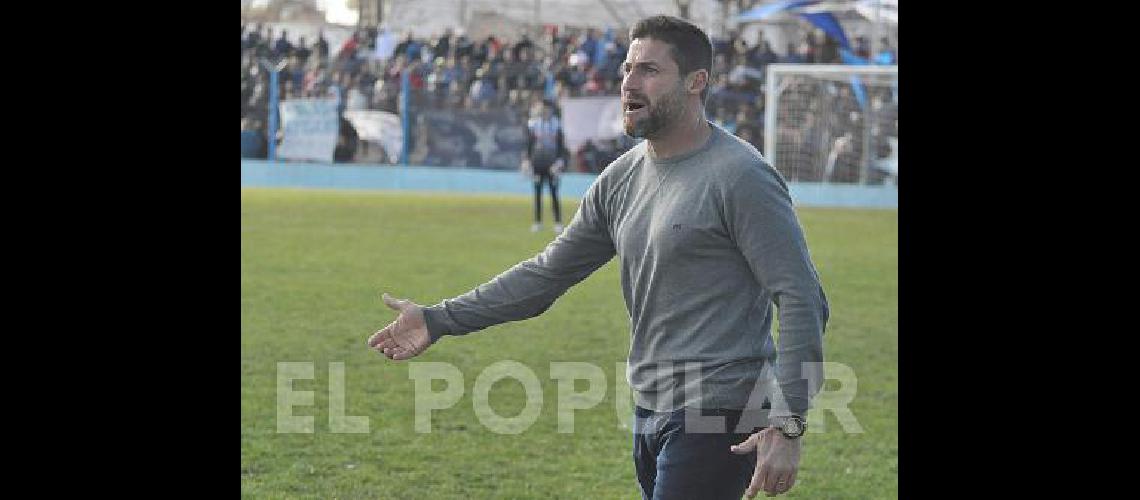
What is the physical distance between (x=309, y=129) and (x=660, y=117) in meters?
26.4

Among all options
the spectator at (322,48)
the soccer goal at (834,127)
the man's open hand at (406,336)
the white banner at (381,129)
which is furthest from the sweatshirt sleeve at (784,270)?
the spectator at (322,48)

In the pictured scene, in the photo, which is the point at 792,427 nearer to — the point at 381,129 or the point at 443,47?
the point at 381,129

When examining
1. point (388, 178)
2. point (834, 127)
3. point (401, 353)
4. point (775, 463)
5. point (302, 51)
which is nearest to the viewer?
point (775, 463)

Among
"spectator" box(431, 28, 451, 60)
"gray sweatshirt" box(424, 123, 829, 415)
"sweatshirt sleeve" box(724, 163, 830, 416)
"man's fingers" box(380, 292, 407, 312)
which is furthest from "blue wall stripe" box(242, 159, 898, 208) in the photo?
"sweatshirt sleeve" box(724, 163, 830, 416)

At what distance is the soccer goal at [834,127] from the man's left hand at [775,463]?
2438 centimetres

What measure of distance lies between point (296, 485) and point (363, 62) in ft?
Answer: 87.0

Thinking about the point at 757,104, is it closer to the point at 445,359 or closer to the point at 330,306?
the point at 330,306

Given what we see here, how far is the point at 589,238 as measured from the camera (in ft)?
14.8

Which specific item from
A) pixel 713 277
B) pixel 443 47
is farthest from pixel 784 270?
pixel 443 47

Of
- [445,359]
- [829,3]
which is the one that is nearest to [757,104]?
[829,3]

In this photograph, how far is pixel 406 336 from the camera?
4590 mm

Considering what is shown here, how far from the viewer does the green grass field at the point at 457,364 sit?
7270 mm

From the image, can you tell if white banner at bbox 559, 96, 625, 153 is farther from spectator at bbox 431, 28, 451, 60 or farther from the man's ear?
the man's ear
